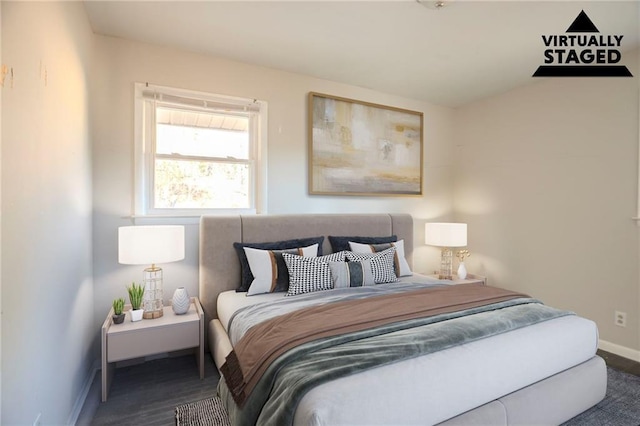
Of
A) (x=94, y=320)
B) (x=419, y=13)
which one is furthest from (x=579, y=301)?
(x=94, y=320)

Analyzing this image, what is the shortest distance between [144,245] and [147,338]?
63 cm

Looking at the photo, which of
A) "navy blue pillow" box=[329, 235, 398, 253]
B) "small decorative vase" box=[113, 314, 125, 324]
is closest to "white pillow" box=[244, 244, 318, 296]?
"navy blue pillow" box=[329, 235, 398, 253]

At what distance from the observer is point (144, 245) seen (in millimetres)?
2160

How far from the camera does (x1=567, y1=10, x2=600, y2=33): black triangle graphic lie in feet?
7.45

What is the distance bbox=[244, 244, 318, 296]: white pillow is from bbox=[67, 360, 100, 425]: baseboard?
3.93ft

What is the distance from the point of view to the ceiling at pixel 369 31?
2.17m

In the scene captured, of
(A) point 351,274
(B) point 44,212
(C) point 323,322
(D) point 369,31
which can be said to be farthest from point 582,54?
(B) point 44,212

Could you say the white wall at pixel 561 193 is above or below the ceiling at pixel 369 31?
below

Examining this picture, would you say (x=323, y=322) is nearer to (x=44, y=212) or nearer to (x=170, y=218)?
(x=44, y=212)

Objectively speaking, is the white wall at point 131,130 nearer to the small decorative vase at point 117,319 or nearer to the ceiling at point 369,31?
the ceiling at point 369,31

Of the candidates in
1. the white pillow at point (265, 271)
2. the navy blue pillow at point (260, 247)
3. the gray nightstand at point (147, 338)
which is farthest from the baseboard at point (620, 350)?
the gray nightstand at point (147, 338)

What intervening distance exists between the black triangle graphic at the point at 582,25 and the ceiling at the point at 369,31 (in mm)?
37

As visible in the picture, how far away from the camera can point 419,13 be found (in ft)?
7.34

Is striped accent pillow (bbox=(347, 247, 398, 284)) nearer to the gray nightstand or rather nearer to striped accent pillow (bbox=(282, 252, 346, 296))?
striped accent pillow (bbox=(282, 252, 346, 296))
